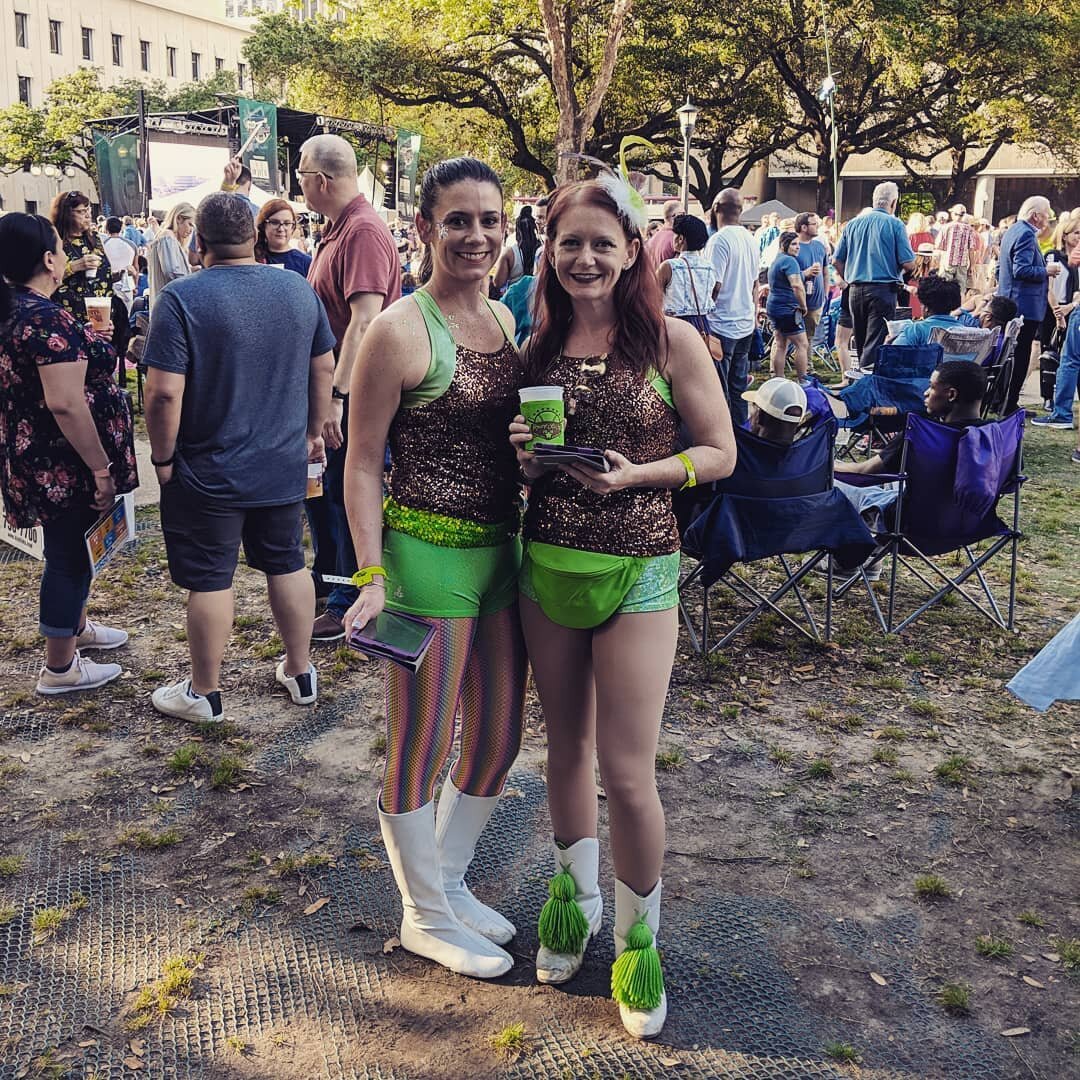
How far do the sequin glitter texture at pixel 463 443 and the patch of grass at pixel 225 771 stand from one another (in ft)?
5.58

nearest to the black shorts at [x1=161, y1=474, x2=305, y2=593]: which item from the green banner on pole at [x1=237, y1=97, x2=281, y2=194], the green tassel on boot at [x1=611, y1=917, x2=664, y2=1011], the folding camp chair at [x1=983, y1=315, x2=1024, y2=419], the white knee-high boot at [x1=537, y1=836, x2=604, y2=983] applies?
the white knee-high boot at [x1=537, y1=836, x2=604, y2=983]

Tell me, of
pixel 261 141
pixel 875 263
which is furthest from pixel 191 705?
pixel 261 141

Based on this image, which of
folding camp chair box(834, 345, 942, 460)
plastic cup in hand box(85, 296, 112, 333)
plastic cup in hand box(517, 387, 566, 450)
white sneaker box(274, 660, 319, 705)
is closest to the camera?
plastic cup in hand box(517, 387, 566, 450)

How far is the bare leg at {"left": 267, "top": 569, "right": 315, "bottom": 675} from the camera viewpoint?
4230 millimetres

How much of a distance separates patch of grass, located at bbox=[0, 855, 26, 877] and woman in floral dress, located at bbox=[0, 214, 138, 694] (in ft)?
4.20

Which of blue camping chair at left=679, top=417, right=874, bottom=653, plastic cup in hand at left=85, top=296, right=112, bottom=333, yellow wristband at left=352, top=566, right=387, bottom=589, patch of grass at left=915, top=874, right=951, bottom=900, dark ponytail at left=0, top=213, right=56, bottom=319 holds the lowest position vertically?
patch of grass at left=915, top=874, right=951, bottom=900

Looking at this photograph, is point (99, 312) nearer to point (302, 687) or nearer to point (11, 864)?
point (302, 687)

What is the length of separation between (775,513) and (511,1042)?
8.97ft

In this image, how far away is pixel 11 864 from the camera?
3.27 meters

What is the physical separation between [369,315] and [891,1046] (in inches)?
127

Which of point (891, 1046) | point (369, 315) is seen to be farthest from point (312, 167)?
point (891, 1046)

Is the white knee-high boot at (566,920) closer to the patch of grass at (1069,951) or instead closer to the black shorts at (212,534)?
the patch of grass at (1069,951)

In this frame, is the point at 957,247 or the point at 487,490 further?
the point at 957,247

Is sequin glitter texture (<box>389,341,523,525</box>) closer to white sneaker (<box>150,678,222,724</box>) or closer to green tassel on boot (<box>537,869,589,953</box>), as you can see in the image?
green tassel on boot (<box>537,869,589,953</box>)
